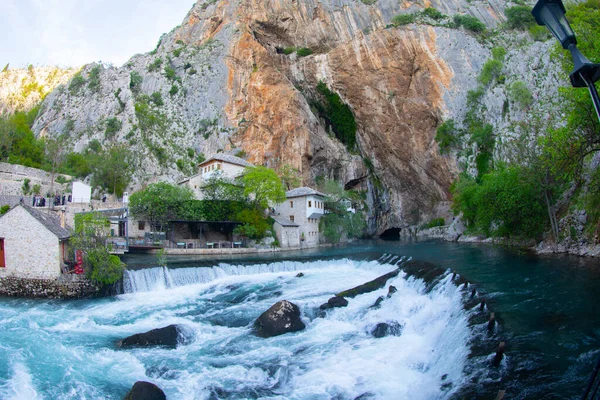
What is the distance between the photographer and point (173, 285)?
24.0m

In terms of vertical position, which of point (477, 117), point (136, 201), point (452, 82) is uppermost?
point (452, 82)

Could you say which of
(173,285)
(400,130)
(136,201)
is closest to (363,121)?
(400,130)

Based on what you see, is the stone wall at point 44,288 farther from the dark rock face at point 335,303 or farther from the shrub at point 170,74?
the shrub at point 170,74

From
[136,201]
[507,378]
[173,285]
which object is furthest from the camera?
[136,201]

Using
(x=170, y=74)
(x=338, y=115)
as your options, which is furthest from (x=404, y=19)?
(x=170, y=74)

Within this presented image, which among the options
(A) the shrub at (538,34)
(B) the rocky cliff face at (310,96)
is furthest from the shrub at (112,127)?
(A) the shrub at (538,34)

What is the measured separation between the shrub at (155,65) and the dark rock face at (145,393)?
7523 centimetres

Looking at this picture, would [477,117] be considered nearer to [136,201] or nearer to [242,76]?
[242,76]

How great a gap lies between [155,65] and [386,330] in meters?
75.0

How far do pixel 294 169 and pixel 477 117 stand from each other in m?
27.4

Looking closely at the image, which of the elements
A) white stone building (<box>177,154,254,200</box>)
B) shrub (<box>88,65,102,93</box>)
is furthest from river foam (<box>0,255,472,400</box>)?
shrub (<box>88,65,102,93</box>)

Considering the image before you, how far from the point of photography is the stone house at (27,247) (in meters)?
21.1

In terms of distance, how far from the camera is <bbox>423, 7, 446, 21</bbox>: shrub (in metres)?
65.3

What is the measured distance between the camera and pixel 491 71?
56.4 meters
